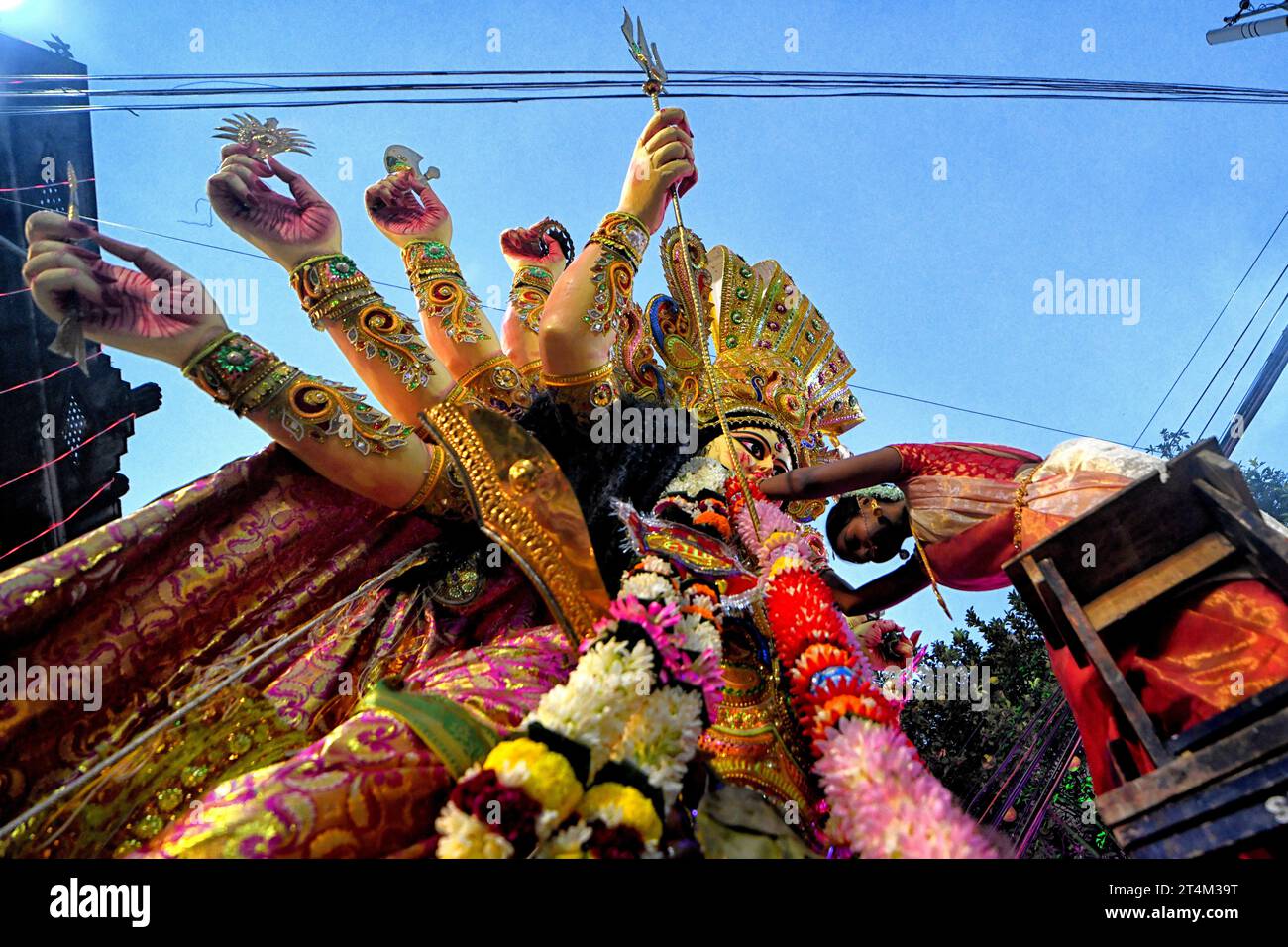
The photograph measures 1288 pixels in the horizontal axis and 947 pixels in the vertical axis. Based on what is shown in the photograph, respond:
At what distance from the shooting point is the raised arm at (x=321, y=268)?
295 centimetres

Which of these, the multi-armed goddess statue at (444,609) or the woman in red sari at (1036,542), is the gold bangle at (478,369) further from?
the woman in red sari at (1036,542)

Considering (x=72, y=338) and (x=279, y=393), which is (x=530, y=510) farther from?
(x=72, y=338)

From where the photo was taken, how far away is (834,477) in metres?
3.37

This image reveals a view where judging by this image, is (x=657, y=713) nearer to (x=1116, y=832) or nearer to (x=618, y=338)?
(x=1116, y=832)

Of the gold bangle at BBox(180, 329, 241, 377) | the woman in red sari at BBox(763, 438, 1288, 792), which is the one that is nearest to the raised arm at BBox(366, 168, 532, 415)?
the gold bangle at BBox(180, 329, 241, 377)

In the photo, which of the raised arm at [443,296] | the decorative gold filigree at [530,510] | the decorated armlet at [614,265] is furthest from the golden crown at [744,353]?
the decorative gold filigree at [530,510]

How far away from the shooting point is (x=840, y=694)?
2.42 metres

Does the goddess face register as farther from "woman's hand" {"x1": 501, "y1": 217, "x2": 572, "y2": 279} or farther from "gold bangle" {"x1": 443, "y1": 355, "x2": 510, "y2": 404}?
"woman's hand" {"x1": 501, "y1": 217, "x2": 572, "y2": 279}

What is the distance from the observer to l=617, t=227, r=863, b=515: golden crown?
3764 mm

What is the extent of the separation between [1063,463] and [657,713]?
6.59 ft
